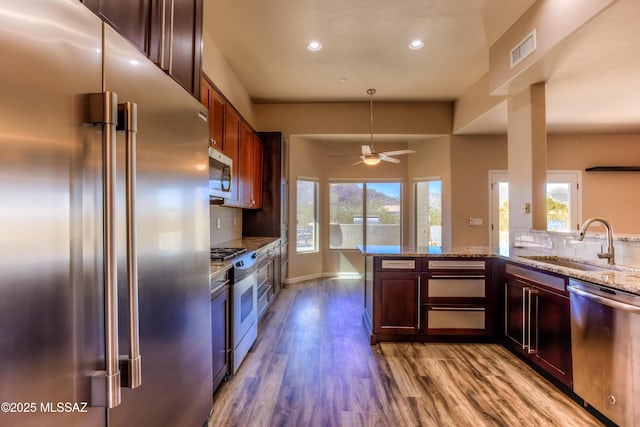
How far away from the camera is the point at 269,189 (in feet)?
15.9

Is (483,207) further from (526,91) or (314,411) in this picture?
(314,411)

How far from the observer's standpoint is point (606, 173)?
562 centimetres

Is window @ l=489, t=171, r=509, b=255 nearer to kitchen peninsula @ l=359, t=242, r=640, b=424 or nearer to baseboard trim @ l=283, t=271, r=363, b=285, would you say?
baseboard trim @ l=283, t=271, r=363, b=285

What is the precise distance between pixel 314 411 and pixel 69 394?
5.36ft

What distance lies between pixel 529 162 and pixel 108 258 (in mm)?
3693

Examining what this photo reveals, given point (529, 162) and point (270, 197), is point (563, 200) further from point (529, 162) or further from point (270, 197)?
point (270, 197)

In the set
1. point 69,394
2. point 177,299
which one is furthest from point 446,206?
point 69,394

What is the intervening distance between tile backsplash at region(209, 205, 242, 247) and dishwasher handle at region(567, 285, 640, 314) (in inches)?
123

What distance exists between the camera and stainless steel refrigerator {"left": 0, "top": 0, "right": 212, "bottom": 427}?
56 cm

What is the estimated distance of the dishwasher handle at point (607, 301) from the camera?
62.7 inches

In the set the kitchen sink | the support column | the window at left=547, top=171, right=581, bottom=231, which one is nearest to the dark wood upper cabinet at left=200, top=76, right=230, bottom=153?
the kitchen sink

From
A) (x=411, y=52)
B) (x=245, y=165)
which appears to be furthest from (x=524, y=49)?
(x=245, y=165)

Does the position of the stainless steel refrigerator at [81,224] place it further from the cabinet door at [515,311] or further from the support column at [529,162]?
the support column at [529,162]

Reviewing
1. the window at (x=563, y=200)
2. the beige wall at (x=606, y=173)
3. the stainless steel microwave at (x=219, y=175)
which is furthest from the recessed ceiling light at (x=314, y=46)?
the beige wall at (x=606, y=173)
